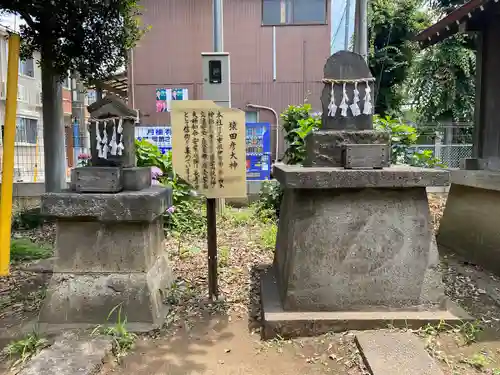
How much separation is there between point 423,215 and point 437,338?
3.14ft

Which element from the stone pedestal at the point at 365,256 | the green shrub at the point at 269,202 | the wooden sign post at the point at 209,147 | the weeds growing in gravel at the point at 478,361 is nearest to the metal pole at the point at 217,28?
the green shrub at the point at 269,202

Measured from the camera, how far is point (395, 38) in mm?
17562

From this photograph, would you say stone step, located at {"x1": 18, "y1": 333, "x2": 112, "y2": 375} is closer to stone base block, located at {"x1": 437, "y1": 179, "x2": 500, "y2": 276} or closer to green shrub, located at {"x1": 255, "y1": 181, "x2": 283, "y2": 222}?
stone base block, located at {"x1": 437, "y1": 179, "x2": 500, "y2": 276}

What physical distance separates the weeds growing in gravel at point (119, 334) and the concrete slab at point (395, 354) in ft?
5.79

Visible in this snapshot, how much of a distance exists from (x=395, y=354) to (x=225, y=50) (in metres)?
12.9

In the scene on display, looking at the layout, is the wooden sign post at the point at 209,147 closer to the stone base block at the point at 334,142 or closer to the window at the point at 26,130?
the stone base block at the point at 334,142

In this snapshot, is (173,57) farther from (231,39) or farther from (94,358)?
(94,358)

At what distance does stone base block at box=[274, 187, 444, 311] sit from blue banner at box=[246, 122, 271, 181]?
804 cm

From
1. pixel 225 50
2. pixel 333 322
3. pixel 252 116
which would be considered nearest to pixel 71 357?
pixel 333 322

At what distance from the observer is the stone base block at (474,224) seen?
5320mm

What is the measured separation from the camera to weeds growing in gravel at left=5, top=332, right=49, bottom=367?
10.3 ft

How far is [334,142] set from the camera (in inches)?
150

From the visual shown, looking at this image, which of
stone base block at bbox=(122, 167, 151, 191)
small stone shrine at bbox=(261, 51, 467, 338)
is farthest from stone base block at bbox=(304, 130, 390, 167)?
stone base block at bbox=(122, 167, 151, 191)

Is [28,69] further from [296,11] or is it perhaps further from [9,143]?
[9,143]
